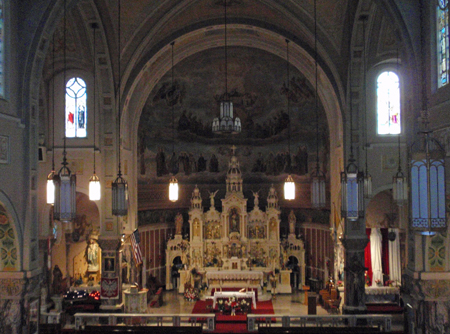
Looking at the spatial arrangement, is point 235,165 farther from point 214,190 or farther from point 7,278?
point 7,278

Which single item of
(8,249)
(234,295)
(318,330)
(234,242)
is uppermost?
(8,249)

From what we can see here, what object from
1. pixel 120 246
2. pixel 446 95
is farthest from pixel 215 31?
pixel 446 95

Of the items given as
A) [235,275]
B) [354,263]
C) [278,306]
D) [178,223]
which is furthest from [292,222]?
[354,263]

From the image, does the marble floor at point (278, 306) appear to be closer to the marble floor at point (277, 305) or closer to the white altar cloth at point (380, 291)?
the marble floor at point (277, 305)

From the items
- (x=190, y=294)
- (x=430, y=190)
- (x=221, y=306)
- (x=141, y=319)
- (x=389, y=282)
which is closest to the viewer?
(x=430, y=190)

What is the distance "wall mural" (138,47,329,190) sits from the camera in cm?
2819

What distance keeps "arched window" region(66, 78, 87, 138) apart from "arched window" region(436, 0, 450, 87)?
15.5m

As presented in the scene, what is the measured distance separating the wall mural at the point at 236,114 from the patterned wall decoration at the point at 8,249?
45.0ft

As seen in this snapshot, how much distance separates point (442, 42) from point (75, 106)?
16.0 meters

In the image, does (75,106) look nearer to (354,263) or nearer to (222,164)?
(222,164)

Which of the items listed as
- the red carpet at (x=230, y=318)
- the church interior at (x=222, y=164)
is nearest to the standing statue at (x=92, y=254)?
the church interior at (x=222, y=164)

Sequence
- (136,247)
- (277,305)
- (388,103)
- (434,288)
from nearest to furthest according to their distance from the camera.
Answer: (434,288) → (388,103) → (136,247) → (277,305)

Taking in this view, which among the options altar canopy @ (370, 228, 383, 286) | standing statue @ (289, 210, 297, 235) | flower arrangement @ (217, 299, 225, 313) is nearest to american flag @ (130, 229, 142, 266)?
flower arrangement @ (217, 299, 225, 313)

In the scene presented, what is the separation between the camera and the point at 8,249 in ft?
44.3
